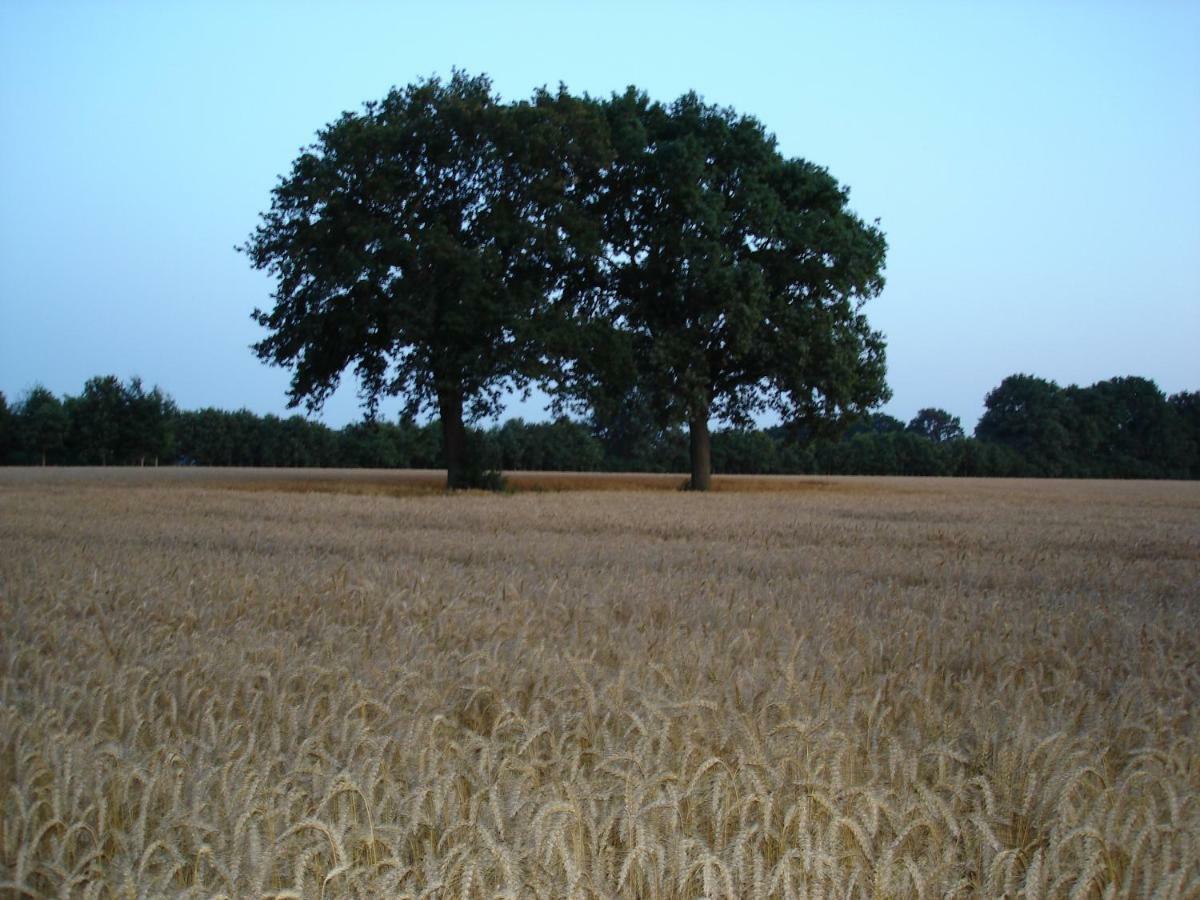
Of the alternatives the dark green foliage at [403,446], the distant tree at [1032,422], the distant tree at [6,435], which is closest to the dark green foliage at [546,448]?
the dark green foliage at [403,446]

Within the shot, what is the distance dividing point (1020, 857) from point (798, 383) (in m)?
29.5

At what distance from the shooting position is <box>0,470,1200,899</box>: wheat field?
7.91 ft

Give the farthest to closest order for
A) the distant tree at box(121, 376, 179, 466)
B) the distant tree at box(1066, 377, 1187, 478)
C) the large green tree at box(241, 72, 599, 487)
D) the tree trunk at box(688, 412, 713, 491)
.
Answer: the distant tree at box(1066, 377, 1187, 478) → the distant tree at box(121, 376, 179, 466) → the tree trunk at box(688, 412, 713, 491) → the large green tree at box(241, 72, 599, 487)

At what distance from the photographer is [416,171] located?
2841 centimetres

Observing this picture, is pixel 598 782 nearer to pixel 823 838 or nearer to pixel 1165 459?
pixel 823 838

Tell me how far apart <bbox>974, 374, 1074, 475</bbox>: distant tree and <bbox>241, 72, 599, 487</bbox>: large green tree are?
2351 inches

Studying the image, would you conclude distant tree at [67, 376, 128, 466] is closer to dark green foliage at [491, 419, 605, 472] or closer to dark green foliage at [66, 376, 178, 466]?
dark green foliage at [66, 376, 178, 466]

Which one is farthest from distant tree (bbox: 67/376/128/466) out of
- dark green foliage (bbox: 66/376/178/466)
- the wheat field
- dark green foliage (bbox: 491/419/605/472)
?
the wheat field

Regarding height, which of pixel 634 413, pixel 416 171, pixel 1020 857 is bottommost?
pixel 1020 857

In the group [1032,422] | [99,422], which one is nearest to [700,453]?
[99,422]

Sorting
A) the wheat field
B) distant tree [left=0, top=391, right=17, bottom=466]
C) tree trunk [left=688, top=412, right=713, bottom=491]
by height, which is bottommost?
the wheat field

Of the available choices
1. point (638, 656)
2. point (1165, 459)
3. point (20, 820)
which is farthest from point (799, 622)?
point (1165, 459)

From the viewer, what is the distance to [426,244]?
86.5ft

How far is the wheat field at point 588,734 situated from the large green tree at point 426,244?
19277mm
